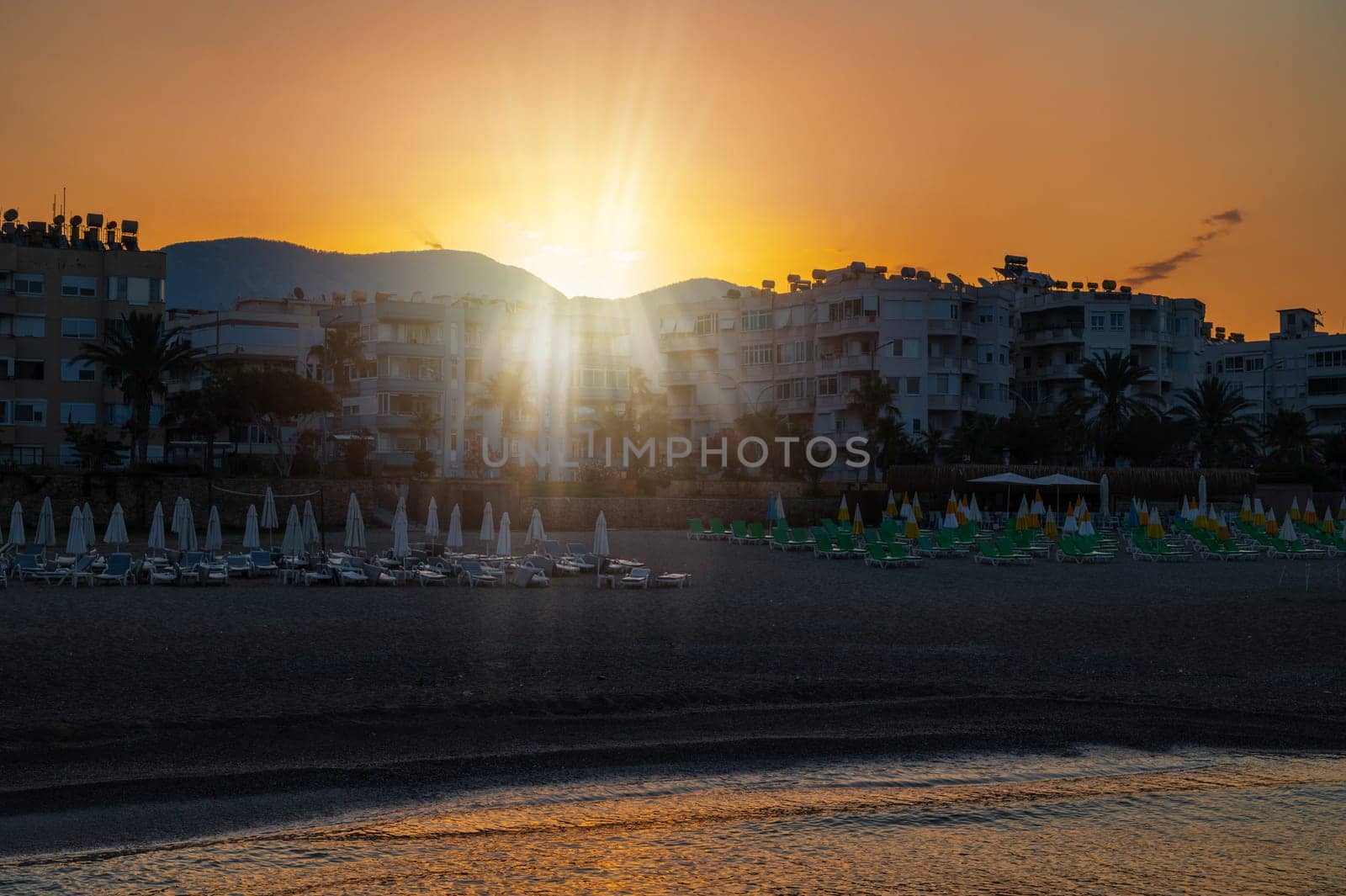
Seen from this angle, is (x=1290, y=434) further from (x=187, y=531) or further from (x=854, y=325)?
(x=187, y=531)

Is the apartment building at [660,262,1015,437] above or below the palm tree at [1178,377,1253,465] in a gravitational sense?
above

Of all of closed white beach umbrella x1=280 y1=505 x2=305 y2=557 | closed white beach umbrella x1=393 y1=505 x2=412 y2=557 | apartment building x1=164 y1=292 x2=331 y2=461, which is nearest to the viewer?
closed white beach umbrella x1=280 y1=505 x2=305 y2=557

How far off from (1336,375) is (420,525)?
7791 centimetres

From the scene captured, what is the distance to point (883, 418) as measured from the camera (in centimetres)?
6388

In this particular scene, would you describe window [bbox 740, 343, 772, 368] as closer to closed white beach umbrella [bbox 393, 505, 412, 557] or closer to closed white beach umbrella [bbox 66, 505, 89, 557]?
closed white beach umbrella [bbox 393, 505, 412, 557]

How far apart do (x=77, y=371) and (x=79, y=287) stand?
417 cm

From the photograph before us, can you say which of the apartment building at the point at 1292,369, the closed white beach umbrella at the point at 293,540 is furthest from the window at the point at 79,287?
the apartment building at the point at 1292,369

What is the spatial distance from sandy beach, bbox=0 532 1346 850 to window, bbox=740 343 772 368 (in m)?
55.9

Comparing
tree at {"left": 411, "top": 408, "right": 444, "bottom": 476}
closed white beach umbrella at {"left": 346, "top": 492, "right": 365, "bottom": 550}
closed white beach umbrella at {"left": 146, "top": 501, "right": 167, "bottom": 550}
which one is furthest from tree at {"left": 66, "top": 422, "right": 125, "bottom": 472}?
closed white beach umbrella at {"left": 346, "top": 492, "right": 365, "bottom": 550}

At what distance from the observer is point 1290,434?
80.8 meters

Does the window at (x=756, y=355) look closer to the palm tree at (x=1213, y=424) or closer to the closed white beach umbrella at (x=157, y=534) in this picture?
the palm tree at (x=1213, y=424)

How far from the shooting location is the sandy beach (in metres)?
11.4

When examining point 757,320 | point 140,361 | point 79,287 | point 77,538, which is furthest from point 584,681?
point 757,320

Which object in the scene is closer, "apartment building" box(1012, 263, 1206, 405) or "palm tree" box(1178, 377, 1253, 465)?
"palm tree" box(1178, 377, 1253, 465)
